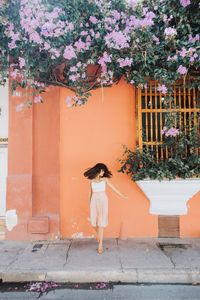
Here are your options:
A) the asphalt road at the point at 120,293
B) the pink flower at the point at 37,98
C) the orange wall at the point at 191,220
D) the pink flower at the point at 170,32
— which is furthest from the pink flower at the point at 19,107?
the orange wall at the point at 191,220

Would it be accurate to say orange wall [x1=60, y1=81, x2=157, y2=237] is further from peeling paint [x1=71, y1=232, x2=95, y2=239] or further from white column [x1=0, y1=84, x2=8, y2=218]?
white column [x1=0, y1=84, x2=8, y2=218]

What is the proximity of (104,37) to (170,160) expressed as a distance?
2512mm

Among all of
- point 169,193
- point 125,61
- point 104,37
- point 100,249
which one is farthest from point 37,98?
point 169,193

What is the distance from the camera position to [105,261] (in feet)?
16.9

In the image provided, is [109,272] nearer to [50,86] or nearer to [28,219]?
[28,219]

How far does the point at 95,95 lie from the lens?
6.50 metres

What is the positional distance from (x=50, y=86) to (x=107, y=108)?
1.23 metres

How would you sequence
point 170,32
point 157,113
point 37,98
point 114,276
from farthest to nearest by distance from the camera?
point 157,113, point 37,98, point 170,32, point 114,276

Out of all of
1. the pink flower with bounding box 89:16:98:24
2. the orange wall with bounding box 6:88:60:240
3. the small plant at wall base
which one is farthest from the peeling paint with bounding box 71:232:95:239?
the pink flower with bounding box 89:16:98:24

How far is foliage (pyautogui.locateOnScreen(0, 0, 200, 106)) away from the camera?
529 centimetres

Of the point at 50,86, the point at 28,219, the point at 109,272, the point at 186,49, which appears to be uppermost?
the point at 186,49

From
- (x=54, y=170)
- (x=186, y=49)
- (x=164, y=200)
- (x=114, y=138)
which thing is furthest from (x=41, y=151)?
(x=186, y=49)

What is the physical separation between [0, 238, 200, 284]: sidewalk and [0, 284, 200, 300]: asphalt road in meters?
0.20

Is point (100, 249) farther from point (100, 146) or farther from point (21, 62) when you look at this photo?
point (21, 62)
